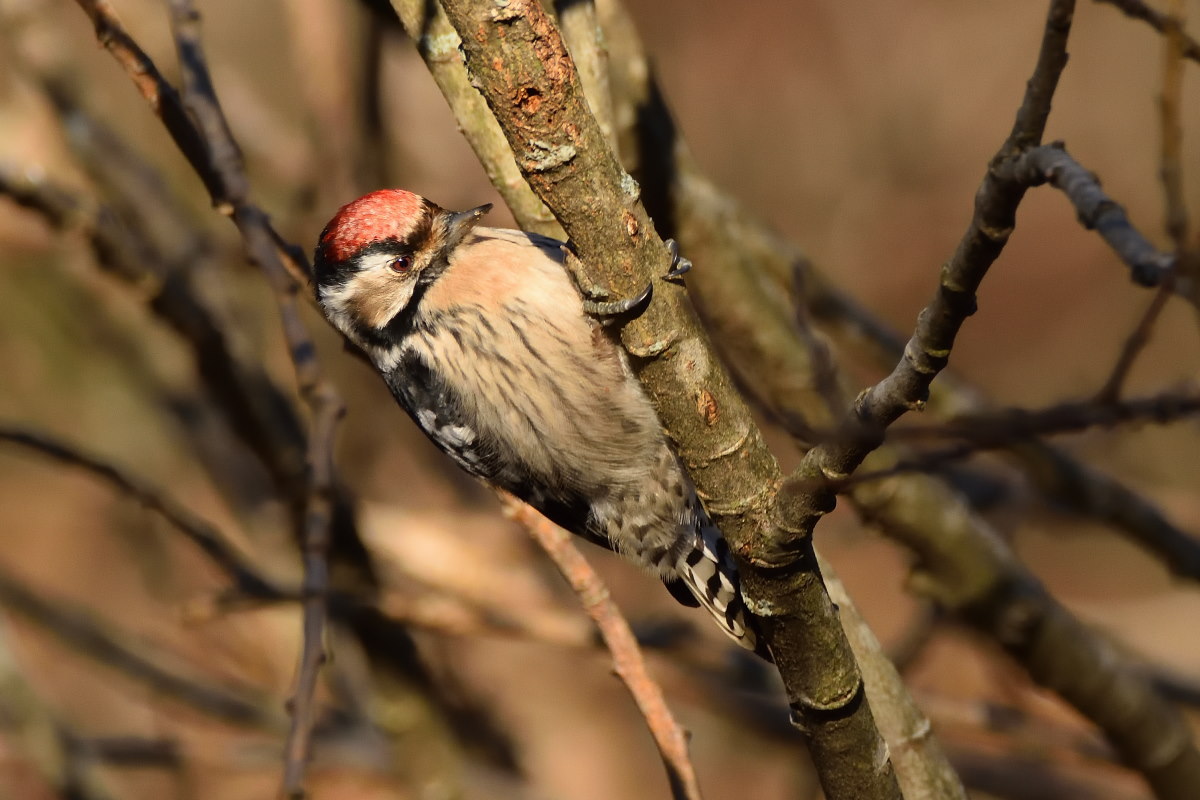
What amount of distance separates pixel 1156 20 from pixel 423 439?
4809mm

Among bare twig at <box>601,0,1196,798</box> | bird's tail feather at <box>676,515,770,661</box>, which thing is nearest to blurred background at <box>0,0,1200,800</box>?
bare twig at <box>601,0,1196,798</box>

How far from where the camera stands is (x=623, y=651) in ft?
9.66

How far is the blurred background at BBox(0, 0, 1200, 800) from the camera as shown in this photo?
4.51m

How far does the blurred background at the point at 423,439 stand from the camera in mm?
4512

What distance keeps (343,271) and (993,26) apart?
807 cm

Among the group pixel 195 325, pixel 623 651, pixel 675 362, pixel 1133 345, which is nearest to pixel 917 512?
pixel 623 651

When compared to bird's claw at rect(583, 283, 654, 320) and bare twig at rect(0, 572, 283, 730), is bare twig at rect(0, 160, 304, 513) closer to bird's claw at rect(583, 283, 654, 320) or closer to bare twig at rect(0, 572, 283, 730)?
bare twig at rect(0, 572, 283, 730)

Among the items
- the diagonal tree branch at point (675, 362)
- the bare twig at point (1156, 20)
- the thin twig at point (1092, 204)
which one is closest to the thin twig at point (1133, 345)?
the thin twig at point (1092, 204)

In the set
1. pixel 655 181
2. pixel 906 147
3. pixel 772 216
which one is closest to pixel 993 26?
pixel 906 147

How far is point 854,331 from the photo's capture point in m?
4.21

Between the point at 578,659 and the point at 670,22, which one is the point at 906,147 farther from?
the point at 578,659

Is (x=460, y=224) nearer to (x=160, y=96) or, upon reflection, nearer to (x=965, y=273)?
(x=160, y=96)

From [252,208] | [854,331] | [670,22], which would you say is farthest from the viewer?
[670,22]

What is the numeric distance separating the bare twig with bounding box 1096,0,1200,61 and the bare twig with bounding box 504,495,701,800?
172cm
